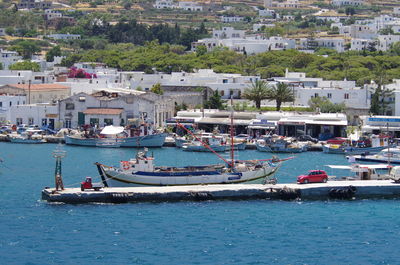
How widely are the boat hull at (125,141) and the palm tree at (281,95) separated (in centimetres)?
1366

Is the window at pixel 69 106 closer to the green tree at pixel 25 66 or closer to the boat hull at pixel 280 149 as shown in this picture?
the boat hull at pixel 280 149

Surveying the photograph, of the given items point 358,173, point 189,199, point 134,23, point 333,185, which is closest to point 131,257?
point 189,199

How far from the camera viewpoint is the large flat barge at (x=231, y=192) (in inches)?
1758

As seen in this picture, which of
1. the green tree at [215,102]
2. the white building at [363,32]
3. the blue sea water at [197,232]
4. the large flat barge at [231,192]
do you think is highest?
the white building at [363,32]

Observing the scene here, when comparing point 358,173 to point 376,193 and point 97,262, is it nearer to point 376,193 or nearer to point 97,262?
point 376,193

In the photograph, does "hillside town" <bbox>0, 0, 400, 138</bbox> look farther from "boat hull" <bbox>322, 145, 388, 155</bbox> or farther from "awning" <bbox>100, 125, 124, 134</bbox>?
"boat hull" <bbox>322, 145, 388, 155</bbox>

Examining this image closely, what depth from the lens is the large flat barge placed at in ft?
147

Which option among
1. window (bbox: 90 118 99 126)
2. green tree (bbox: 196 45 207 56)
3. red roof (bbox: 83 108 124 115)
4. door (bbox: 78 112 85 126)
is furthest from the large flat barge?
green tree (bbox: 196 45 207 56)

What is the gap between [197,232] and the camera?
39688 millimetres

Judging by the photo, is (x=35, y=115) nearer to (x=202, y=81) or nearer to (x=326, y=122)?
(x=202, y=81)

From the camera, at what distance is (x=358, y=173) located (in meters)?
50.3

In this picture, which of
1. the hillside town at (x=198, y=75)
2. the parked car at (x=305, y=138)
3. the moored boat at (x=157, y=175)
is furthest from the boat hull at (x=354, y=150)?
the moored boat at (x=157, y=175)

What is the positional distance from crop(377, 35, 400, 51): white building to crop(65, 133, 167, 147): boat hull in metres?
74.5

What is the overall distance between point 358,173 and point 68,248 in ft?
58.5
